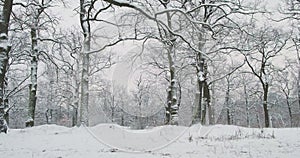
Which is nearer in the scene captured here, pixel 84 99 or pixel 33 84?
pixel 84 99

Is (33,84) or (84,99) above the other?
(33,84)

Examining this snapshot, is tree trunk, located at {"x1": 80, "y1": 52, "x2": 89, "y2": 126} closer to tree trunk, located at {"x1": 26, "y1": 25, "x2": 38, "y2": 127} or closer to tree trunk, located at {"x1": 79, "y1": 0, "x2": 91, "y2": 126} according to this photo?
tree trunk, located at {"x1": 79, "y1": 0, "x2": 91, "y2": 126}

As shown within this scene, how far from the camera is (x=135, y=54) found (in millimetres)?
14289

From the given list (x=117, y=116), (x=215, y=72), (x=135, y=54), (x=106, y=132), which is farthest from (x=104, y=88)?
(x=117, y=116)

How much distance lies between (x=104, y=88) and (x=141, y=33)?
65.0ft

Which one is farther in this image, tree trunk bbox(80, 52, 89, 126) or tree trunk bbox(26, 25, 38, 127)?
tree trunk bbox(26, 25, 38, 127)

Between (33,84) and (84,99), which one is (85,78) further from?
(33,84)

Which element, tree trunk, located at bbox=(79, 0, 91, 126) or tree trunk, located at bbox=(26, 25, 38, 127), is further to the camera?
tree trunk, located at bbox=(26, 25, 38, 127)

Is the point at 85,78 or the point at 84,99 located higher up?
the point at 85,78

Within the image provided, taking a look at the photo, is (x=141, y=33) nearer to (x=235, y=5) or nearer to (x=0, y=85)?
(x=235, y=5)

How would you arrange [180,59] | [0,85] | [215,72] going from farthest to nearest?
[215,72] < [180,59] < [0,85]

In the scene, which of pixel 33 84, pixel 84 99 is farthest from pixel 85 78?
pixel 33 84

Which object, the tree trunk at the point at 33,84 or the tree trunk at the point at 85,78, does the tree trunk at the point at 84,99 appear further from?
the tree trunk at the point at 33,84


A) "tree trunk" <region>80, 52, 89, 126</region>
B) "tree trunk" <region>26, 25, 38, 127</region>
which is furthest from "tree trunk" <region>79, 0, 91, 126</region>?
"tree trunk" <region>26, 25, 38, 127</region>
